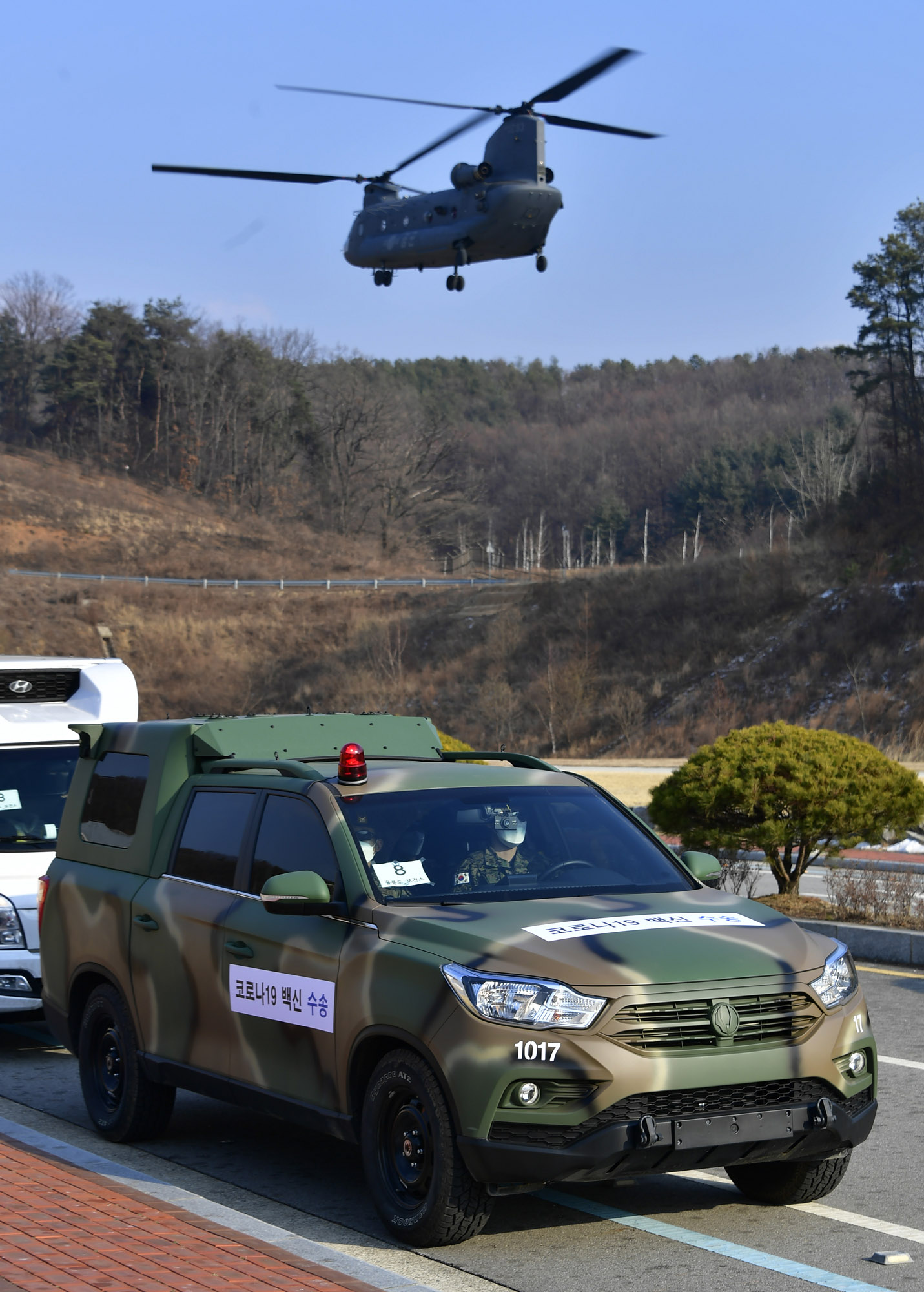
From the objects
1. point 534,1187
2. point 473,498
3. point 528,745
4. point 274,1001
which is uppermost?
point 473,498

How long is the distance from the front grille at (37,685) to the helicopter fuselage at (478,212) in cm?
2913

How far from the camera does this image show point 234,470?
123m

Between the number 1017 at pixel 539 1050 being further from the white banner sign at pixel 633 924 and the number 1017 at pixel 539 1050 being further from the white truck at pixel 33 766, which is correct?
the white truck at pixel 33 766

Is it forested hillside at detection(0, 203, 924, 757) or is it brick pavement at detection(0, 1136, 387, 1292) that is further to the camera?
forested hillside at detection(0, 203, 924, 757)

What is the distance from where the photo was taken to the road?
16.0 feet

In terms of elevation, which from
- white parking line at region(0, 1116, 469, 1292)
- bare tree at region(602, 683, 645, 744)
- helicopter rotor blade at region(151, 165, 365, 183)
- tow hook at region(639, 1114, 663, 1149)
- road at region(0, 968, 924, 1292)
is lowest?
bare tree at region(602, 683, 645, 744)

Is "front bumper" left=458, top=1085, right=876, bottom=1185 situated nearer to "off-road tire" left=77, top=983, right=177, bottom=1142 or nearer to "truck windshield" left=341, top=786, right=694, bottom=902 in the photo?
"truck windshield" left=341, top=786, right=694, bottom=902

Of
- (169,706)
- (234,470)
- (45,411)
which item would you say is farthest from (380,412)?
(169,706)

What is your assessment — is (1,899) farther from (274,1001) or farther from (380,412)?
(380,412)

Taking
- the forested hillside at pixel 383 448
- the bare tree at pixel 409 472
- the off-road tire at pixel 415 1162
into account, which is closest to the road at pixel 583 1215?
the off-road tire at pixel 415 1162

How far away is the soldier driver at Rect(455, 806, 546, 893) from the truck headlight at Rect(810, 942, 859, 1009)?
1.19m

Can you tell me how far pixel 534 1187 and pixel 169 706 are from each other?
7466 cm

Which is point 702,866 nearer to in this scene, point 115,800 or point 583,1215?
point 583,1215

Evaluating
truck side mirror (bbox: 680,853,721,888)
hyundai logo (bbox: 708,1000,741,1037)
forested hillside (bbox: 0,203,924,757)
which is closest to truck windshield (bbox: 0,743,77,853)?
truck side mirror (bbox: 680,853,721,888)
